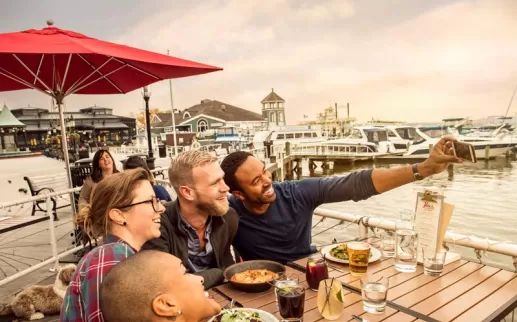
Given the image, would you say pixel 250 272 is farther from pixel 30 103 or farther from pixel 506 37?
pixel 30 103

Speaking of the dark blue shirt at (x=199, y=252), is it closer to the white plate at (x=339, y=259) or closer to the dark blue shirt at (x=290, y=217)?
the dark blue shirt at (x=290, y=217)

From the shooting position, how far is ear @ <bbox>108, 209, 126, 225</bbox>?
1716 millimetres

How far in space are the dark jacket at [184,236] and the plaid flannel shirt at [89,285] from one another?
0.72 m

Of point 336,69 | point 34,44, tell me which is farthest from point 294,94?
point 34,44

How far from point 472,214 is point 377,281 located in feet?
46.7

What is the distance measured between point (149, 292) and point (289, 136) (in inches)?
1580

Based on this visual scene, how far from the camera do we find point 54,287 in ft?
10.6

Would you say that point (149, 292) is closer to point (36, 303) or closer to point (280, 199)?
point (280, 199)

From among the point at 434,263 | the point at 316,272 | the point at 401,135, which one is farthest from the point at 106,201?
the point at 401,135

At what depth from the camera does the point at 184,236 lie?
2.37 m

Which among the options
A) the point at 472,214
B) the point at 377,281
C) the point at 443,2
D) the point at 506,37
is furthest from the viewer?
the point at 506,37

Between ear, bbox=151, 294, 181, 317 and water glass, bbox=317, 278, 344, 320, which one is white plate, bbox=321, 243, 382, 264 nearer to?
water glass, bbox=317, 278, 344, 320

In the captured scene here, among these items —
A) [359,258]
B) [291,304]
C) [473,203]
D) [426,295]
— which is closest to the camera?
[291,304]

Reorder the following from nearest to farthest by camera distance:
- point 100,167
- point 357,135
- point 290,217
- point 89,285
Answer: point 89,285
point 290,217
point 100,167
point 357,135
